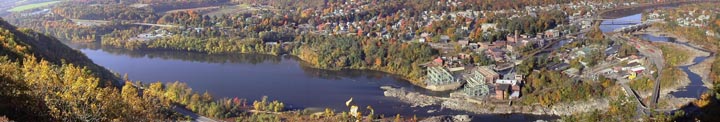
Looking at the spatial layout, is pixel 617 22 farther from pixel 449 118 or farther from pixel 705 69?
pixel 449 118

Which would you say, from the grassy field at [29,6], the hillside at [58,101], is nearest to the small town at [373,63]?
the hillside at [58,101]

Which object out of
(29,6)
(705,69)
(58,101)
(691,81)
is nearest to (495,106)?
(691,81)

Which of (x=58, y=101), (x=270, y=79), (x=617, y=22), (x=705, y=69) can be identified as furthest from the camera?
(x=617, y=22)

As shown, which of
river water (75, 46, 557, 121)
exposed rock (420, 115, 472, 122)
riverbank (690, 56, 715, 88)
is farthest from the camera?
river water (75, 46, 557, 121)

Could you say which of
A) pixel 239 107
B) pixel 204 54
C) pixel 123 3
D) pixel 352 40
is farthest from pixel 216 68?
pixel 123 3

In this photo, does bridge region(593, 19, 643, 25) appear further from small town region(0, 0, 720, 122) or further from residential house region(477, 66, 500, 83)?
residential house region(477, 66, 500, 83)

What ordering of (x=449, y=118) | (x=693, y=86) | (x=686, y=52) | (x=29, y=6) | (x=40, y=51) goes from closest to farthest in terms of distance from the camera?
(x=449, y=118) → (x=693, y=86) → (x=40, y=51) → (x=686, y=52) → (x=29, y=6)

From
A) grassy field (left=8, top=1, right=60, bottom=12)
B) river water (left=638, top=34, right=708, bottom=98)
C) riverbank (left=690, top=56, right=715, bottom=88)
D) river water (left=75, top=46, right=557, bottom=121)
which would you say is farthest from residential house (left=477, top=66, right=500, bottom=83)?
grassy field (left=8, top=1, right=60, bottom=12)

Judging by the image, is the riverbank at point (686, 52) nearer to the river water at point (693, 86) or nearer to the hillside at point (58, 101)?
the river water at point (693, 86)
